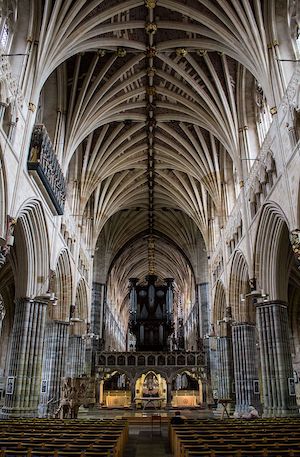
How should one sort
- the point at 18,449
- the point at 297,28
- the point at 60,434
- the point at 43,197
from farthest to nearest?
the point at 43,197
the point at 297,28
the point at 60,434
the point at 18,449

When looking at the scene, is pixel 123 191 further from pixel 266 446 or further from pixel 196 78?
pixel 266 446

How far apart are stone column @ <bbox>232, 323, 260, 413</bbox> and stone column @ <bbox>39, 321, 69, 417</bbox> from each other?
31.4ft

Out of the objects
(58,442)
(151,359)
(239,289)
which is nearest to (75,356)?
(151,359)

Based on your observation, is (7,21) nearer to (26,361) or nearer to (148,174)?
(26,361)

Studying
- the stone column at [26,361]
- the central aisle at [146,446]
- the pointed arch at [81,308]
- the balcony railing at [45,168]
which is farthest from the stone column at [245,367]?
the balcony railing at [45,168]

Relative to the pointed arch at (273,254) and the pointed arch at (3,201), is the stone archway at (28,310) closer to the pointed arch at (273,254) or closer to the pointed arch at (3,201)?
the pointed arch at (3,201)

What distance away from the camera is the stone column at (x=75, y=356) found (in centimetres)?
2886

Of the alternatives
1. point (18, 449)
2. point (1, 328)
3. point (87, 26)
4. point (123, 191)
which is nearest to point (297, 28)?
point (87, 26)

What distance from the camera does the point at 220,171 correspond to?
28.9m

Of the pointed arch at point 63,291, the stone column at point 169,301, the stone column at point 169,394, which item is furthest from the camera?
the stone column at point 169,301

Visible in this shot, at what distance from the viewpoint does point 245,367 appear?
2230cm

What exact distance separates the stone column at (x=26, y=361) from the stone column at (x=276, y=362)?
9.55m

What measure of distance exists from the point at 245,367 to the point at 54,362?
413 inches

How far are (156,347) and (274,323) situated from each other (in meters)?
25.2
